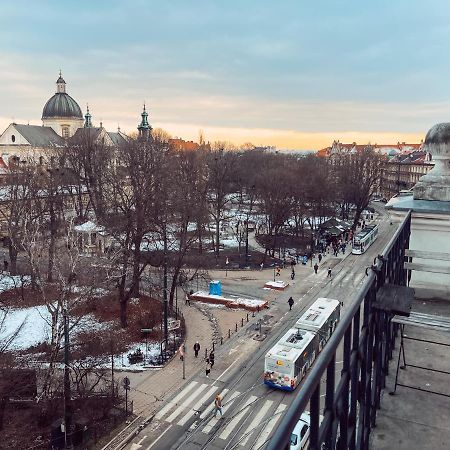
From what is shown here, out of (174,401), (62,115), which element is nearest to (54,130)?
(62,115)

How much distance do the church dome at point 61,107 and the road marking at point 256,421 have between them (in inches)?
2678

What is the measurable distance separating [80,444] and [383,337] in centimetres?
1263

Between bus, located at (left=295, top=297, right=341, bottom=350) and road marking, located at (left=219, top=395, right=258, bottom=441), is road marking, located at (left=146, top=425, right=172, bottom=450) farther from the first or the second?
bus, located at (left=295, top=297, right=341, bottom=350)

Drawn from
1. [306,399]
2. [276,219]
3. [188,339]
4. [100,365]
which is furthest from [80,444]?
[276,219]

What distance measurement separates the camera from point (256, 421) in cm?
1522

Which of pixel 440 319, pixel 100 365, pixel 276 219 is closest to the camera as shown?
pixel 440 319

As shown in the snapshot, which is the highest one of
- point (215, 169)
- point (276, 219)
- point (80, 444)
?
point (215, 169)

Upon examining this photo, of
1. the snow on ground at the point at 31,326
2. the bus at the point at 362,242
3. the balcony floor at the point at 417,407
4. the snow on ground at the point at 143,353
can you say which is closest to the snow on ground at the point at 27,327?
the snow on ground at the point at 31,326

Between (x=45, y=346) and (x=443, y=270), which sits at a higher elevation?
(x=443, y=270)

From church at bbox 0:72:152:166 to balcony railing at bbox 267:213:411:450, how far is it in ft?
204

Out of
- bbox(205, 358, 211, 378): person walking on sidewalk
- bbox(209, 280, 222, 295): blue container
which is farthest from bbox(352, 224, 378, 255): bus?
bbox(205, 358, 211, 378): person walking on sidewalk

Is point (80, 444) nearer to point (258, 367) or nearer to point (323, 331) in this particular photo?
point (258, 367)

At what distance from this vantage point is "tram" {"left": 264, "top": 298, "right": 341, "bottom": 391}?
16.9 meters

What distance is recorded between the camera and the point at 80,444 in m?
14.0
